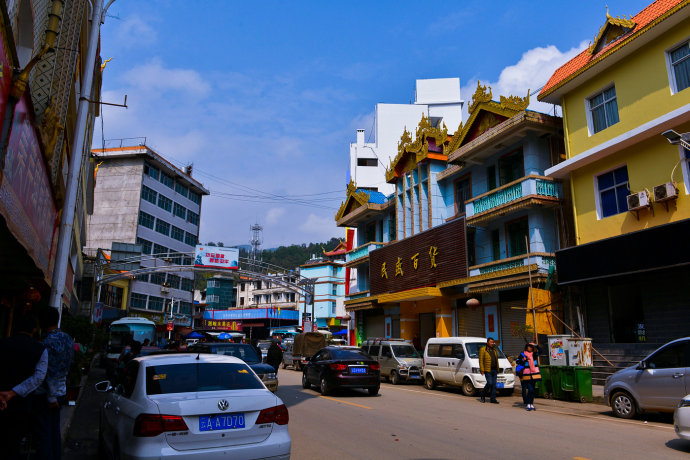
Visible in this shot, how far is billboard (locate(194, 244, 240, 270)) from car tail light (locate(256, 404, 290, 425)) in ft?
132

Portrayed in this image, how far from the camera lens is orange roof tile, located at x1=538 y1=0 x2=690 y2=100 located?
16.2 meters

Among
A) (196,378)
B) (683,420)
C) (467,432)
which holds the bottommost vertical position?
(467,432)

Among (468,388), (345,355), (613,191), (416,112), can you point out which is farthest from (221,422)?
(416,112)

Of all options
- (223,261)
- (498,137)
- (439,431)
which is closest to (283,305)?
(223,261)

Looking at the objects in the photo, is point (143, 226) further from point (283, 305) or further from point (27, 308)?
point (27, 308)

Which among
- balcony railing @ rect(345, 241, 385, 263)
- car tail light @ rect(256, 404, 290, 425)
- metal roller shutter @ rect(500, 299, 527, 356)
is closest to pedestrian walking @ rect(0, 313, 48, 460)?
car tail light @ rect(256, 404, 290, 425)

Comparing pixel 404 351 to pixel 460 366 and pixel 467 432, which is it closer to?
pixel 460 366

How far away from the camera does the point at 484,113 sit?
24.6m

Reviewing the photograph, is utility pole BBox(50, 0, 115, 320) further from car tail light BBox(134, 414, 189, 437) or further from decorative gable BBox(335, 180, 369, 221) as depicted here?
decorative gable BBox(335, 180, 369, 221)

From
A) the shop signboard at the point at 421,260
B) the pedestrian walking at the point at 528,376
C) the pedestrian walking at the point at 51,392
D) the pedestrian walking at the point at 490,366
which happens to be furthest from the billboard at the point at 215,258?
the pedestrian walking at the point at 51,392

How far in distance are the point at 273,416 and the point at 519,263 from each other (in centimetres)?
1805

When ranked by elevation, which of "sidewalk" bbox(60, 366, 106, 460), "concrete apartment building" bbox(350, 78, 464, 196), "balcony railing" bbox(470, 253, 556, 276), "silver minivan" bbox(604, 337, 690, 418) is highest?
"concrete apartment building" bbox(350, 78, 464, 196)

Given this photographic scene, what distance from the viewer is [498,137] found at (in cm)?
2242

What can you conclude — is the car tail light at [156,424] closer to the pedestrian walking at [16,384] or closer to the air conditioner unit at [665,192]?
the pedestrian walking at [16,384]
